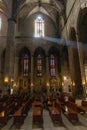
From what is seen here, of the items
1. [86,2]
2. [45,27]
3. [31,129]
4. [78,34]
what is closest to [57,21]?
[45,27]

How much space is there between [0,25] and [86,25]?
17.6m

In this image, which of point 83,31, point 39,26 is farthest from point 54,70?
point 83,31

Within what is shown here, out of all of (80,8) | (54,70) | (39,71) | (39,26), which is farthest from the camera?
(39,26)

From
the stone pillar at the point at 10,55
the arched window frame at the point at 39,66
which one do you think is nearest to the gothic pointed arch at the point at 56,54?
the arched window frame at the point at 39,66

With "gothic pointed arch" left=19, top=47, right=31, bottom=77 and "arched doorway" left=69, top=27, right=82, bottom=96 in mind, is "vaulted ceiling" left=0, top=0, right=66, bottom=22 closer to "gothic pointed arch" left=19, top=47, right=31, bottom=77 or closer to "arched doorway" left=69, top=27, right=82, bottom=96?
"arched doorway" left=69, top=27, right=82, bottom=96

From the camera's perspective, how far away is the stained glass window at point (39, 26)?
91.0 feet

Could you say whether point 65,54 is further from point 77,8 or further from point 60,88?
point 77,8

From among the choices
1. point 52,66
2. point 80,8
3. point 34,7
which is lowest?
point 52,66

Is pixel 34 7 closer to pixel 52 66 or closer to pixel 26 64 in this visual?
pixel 26 64

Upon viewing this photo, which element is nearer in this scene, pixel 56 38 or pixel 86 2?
pixel 86 2

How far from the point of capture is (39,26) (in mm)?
28000

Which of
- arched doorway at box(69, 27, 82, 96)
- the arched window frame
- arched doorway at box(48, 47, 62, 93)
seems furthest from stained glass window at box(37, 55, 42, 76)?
arched doorway at box(69, 27, 82, 96)

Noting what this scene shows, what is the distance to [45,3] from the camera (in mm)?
24453

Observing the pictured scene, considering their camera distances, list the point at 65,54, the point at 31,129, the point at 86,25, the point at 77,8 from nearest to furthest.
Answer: the point at 31,129
the point at 77,8
the point at 86,25
the point at 65,54
